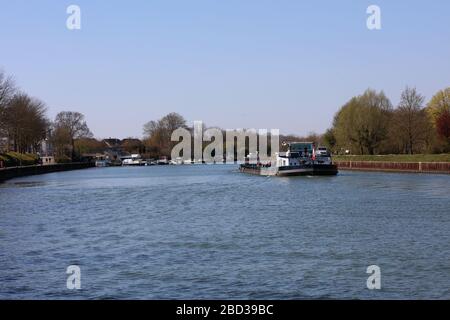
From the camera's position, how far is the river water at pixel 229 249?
17781 mm

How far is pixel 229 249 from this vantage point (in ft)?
77.7

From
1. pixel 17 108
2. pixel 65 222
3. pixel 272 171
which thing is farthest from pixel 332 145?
pixel 65 222

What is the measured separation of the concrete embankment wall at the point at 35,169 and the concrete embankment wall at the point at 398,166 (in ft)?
155

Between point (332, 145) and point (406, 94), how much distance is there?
3638 cm

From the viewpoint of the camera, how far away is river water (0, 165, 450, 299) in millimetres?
17781

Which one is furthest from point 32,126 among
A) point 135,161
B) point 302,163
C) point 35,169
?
point 135,161

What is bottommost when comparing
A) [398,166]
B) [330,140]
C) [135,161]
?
[398,166]

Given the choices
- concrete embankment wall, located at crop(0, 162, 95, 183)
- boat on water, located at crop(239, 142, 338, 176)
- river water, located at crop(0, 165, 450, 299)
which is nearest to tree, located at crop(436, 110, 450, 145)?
boat on water, located at crop(239, 142, 338, 176)

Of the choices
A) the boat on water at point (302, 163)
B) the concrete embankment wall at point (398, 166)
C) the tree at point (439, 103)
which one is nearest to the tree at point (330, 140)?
the concrete embankment wall at point (398, 166)

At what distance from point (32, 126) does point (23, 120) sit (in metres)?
11.1

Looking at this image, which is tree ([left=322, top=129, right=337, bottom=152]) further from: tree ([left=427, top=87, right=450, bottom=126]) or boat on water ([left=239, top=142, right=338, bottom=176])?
boat on water ([left=239, top=142, right=338, bottom=176])

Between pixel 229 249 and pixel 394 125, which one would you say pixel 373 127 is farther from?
pixel 229 249

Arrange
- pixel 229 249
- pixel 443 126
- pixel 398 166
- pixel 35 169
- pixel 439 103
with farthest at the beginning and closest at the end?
pixel 35 169 < pixel 439 103 < pixel 443 126 < pixel 398 166 < pixel 229 249

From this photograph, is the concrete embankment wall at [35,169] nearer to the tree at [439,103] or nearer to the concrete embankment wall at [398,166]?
the concrete embankment wall at [398,166]
